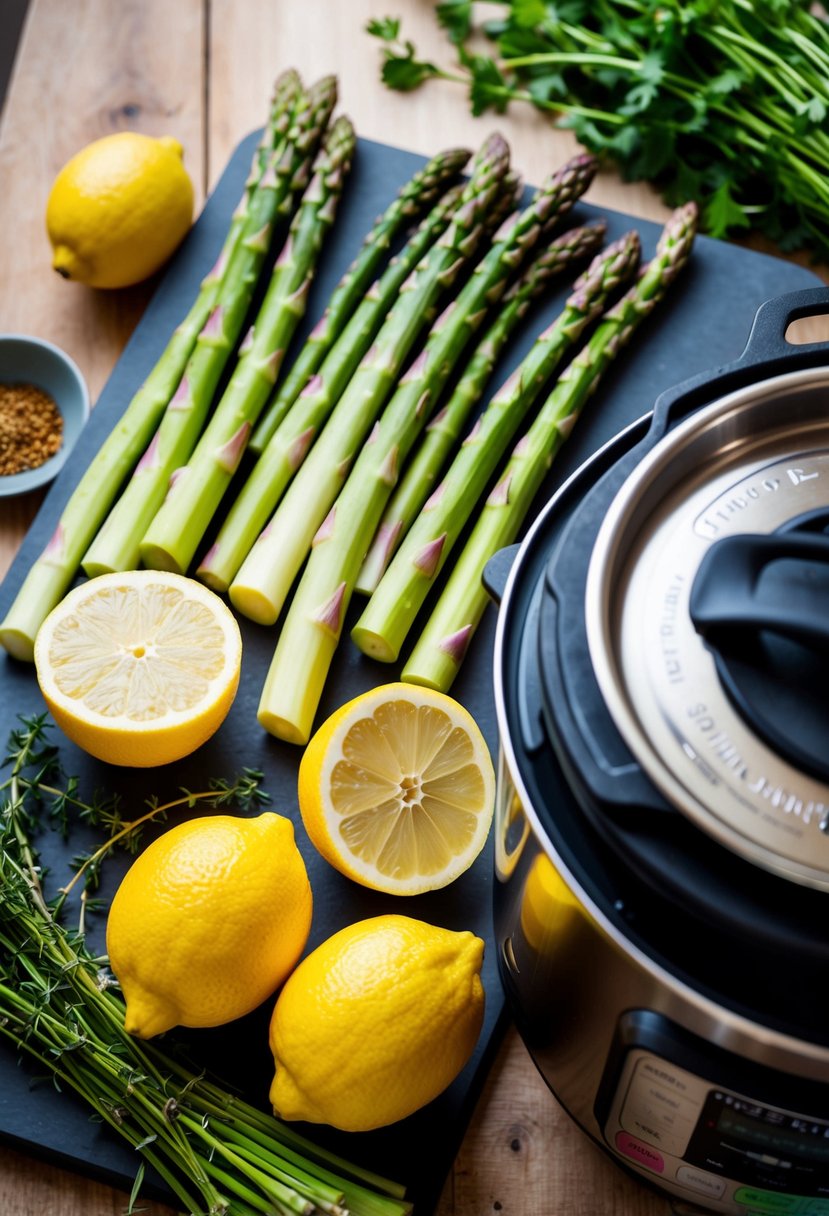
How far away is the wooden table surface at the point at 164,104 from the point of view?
177 centimetres

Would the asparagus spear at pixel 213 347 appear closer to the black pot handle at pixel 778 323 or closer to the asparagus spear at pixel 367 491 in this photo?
the asparagus spear at pixel 367 491

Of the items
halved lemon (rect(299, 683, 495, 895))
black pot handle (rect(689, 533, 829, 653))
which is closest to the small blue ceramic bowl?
halved lemon (rect(299, 683, 495, 895))

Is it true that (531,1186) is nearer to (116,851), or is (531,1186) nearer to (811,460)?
(116,851)

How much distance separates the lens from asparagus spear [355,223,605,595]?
156cm

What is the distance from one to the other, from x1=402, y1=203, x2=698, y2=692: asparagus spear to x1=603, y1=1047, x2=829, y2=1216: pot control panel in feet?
1.93

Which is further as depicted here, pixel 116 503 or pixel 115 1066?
pixel 116 503

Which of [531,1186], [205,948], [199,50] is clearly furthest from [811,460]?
[199,50]

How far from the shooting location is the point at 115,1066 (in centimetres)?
124

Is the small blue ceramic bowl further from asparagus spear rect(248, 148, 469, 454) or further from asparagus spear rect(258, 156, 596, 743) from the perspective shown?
asparagus spear rect(258, 156, 596, 743)

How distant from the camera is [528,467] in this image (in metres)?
1.57

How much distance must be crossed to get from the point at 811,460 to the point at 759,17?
110 cm

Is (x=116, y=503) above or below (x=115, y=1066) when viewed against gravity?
above

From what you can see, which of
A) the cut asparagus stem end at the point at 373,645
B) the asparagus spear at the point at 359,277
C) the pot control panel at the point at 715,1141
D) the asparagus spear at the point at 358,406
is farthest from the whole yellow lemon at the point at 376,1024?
the asparagus spear at the point at 359,277

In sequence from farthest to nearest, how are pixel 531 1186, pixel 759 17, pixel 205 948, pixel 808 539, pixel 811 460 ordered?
pixel 759 17
pixel 531 1186
pixel 205 948
pixel 811 460
pixel 808 539
